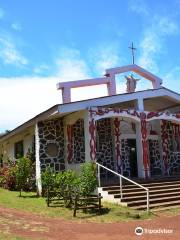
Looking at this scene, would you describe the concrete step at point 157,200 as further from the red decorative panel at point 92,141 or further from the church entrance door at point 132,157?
the church entrance door at point 132,157

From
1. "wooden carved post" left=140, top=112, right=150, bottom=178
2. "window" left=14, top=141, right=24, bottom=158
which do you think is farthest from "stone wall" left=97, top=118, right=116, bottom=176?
"window" left=14, top=141, right=24, bottom=158

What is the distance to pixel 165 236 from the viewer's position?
9234 millimetres

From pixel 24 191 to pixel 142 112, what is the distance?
6490 millimetres

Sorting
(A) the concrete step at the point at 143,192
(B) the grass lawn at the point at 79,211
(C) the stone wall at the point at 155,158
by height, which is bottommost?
(B) the grass lawn at the point at 79,211

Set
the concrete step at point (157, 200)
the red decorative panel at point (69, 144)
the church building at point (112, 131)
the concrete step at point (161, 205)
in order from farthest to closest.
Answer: the red decorative panel at point (69, 144), the church building at point (112, 131), the concrete step at point (157, 200), the concrete step at point (161, 205)

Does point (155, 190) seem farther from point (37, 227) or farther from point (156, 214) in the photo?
point (37, 227)

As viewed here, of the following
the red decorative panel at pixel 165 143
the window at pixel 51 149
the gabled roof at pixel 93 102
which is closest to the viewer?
the gabled roof at pixel 93 102

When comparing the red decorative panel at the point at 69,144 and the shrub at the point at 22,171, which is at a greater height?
the red decorative panel at the point at 69,144

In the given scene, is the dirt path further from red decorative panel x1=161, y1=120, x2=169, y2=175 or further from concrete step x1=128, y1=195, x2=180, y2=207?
red decorative panel x1=161, y1=120, x2=169, y2=175

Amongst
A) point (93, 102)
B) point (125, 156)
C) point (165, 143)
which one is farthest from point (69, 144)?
point (165, 143)

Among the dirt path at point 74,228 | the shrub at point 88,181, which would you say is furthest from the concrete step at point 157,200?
the dirt path at point 74,228

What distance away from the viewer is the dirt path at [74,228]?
30.2ft

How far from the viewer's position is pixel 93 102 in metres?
16.9

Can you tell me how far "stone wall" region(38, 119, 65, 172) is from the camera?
58.6 ft
